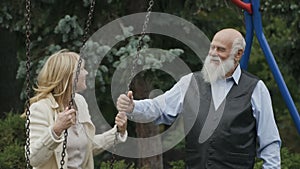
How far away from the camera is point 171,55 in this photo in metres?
7.17

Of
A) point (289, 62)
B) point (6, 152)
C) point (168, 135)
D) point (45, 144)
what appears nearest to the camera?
point (45, 144)

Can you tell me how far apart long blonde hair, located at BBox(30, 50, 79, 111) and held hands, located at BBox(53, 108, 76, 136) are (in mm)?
274

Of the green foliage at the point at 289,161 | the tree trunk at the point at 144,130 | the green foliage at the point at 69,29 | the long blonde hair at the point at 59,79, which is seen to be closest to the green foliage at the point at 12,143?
the green foliage at the point at 69,29

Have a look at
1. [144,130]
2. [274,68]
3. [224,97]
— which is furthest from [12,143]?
[224,97]

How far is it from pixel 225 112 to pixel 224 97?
0.10 m

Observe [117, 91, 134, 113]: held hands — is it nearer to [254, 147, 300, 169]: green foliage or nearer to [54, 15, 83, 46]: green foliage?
[254, 147, 300, 169]: green foliage

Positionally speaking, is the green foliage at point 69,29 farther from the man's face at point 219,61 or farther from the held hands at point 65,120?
the held hands at point 65,120

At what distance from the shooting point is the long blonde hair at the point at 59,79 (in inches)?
173

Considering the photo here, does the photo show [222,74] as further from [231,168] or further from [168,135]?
[168,135]

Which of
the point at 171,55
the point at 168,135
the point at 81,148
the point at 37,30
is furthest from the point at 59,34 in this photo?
the point at 81,148

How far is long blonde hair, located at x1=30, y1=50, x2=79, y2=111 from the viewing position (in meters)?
4.41

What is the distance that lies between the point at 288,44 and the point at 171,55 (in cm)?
210

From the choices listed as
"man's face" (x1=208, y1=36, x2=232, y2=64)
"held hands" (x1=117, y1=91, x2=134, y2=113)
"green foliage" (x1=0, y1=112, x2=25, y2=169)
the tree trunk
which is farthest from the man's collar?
the tree trunk

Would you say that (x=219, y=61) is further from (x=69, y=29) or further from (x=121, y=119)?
(x=69, y=29)
